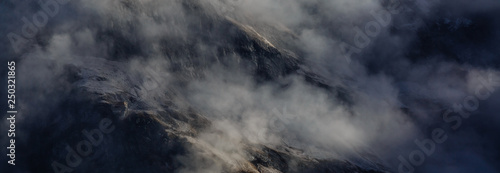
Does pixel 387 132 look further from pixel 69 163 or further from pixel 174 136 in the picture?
pixel 69 163

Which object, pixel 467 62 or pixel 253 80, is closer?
pixel 253 80

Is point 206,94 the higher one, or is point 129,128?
point 206,94

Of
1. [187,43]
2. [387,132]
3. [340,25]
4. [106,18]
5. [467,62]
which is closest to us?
[106,18]

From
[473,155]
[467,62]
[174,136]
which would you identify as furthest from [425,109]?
[174,136]

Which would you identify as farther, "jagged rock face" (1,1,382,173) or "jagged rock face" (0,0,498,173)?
"jagged rock face" (0,0,498,173)

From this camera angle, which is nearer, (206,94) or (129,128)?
(129,128)

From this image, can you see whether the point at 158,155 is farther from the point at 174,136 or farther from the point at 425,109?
the point at 425,109

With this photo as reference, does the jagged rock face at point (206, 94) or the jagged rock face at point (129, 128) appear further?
the jagged rock face at point (206, 94)

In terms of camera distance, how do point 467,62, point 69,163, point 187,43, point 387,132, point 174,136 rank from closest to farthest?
1. point 69,163
2. point 174,136
3. point 187,43
4. point 387,132
5. point 467,62

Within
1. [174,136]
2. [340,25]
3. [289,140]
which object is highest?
[340,25]

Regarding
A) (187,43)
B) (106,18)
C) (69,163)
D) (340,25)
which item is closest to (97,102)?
Answer: (69,163)

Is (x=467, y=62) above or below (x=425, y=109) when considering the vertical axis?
above
